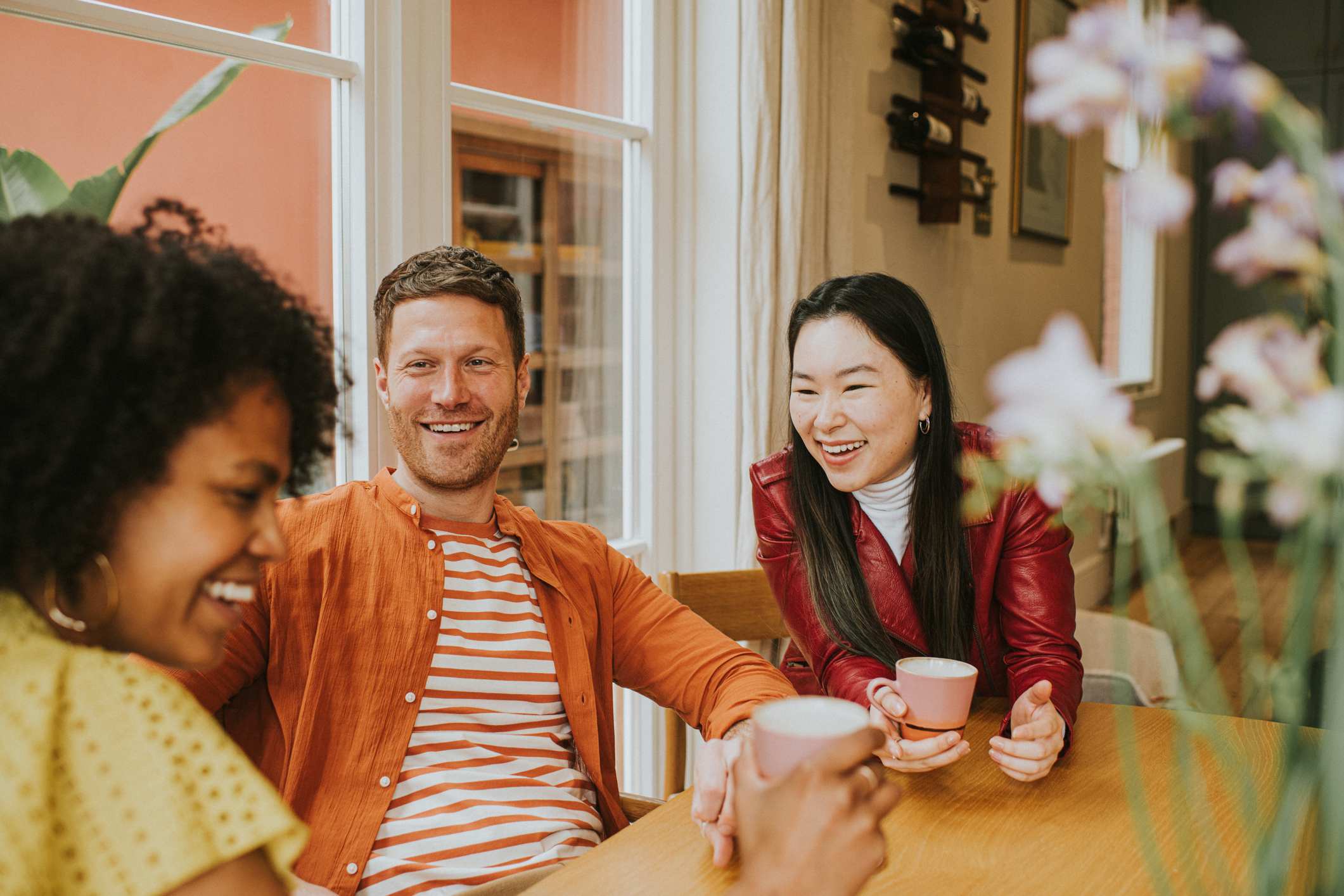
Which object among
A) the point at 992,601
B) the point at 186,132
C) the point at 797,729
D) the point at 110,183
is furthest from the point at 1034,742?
the point at 186,132

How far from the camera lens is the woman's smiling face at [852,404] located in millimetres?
1599

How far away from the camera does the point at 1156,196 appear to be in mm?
394

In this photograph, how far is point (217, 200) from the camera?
5.24 ft

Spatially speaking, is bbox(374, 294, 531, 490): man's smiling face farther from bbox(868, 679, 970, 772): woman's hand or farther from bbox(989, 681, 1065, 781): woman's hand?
bbox(989, 681, 1065, 781): woman's hand

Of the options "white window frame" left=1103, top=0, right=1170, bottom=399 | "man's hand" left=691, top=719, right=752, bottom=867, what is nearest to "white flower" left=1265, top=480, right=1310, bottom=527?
"man's hand" left=691, top=719, right=752, bottom=867

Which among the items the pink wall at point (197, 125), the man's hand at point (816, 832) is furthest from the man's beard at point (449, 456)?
the man's hand at point (816, 832)

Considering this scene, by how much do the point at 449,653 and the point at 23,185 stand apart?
27.8 inches

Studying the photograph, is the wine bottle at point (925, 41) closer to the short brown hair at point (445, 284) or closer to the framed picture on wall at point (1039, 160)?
the framed picture on wall at point (1039, 160)

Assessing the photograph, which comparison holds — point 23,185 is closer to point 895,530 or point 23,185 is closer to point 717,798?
point 717,798

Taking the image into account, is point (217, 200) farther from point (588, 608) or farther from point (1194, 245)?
point (1194, 245)

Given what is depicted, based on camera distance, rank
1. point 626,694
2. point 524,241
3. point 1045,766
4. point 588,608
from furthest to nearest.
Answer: point 626,694 → point 524,241 → point 588,608 → point 1045,766

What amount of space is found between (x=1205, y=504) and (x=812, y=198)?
17.1 feet

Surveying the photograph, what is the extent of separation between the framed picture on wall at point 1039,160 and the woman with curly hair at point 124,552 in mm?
3677

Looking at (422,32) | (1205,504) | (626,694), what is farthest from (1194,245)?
(422,32)
